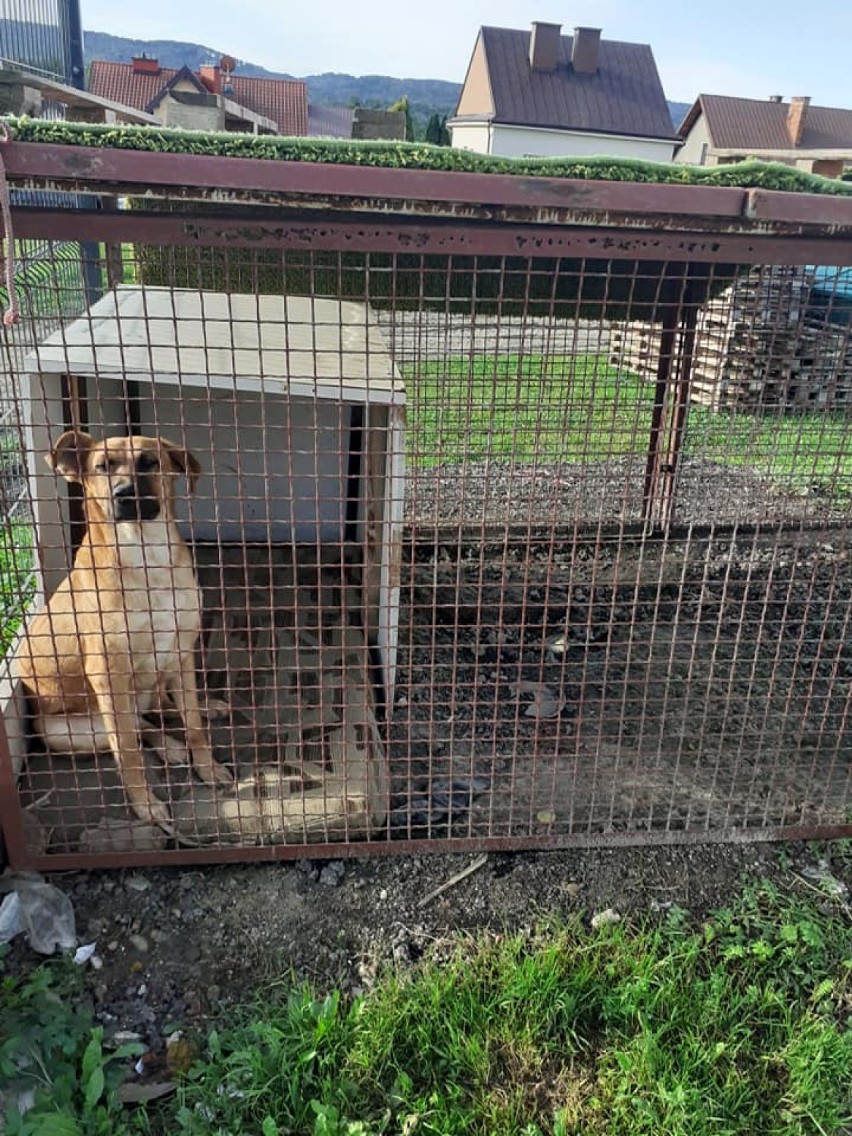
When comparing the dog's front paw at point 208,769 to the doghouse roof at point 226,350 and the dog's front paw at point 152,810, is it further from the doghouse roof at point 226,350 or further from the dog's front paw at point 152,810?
the doghouse roof at point 226,350

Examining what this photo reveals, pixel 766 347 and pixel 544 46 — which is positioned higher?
pixel 544 46

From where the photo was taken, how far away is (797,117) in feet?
136

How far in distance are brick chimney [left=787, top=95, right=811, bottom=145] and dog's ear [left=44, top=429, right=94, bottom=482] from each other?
153 feet

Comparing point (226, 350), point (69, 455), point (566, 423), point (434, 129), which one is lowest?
point (69, 455)

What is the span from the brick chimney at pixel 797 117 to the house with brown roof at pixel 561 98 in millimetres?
5115

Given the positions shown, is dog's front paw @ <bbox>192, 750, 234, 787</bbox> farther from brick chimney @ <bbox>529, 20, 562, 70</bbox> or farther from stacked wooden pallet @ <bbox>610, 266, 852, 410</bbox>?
brick chimney @ <bbox>529, 20, 562, 70</bbox>

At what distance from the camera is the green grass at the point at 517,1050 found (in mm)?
2201

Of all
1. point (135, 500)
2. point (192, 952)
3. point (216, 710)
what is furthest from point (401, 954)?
point (135, 500)

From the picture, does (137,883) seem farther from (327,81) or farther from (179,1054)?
(327,81)

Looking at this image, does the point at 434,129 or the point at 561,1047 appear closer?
the point at 561,1047

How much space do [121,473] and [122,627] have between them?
0.54 m

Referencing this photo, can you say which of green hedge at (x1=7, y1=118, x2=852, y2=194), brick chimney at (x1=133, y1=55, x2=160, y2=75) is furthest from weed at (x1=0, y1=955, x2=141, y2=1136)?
brick chimney at (x1=133, y1=55, x2=160, y2=75)

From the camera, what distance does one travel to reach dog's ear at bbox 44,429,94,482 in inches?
114

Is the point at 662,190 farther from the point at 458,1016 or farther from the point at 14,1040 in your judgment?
the point at 14,1040
